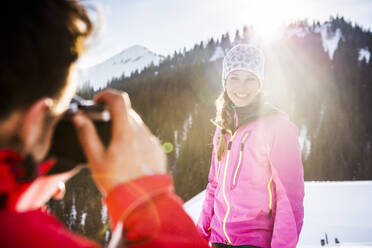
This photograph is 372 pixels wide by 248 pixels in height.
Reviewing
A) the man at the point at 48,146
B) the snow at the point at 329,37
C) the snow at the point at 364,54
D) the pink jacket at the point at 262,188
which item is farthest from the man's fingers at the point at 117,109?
the snow at the point at 329,37

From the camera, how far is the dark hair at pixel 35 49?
14.5 inches

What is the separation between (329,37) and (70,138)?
19.8 metres

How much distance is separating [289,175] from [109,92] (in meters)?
1.26

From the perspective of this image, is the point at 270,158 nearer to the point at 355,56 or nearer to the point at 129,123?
the point at 129,123

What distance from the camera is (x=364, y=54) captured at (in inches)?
520

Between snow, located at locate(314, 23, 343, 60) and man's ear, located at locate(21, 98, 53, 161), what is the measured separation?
16.7 meters

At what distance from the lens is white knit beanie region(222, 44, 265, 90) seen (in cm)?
188

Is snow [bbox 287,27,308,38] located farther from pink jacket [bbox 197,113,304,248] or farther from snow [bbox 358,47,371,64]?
pink jacket [bbox 197,113,304,248]

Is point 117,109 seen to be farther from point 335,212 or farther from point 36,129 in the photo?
point 335,212

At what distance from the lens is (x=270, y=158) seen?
1.41m

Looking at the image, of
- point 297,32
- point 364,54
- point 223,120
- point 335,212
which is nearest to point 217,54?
point 297,32

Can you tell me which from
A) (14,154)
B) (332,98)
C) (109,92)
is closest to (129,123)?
(109,92)

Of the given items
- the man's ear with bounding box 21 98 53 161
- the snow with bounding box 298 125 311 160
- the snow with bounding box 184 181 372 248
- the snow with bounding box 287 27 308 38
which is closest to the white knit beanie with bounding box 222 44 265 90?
the man's ear with bounding box 21 98 53 161

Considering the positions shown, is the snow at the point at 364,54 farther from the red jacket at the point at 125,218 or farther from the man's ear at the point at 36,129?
the man's ear at the point at 36,129
